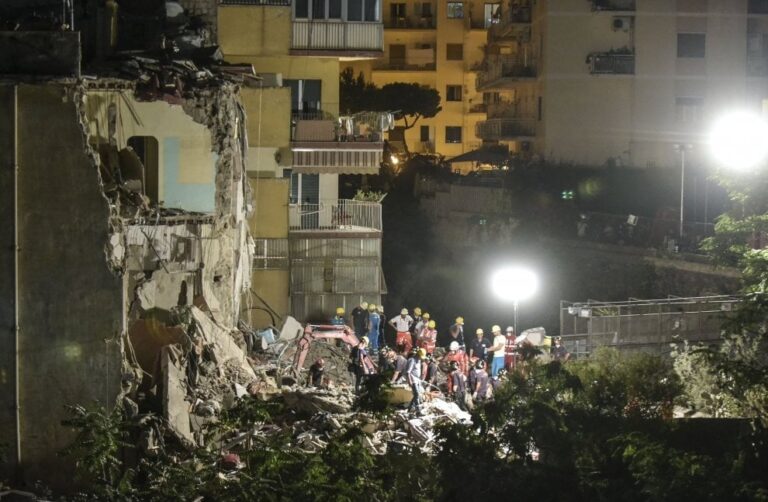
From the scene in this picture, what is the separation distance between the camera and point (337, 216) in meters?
40.2

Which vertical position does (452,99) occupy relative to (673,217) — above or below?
above

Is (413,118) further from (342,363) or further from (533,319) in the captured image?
(342,363)

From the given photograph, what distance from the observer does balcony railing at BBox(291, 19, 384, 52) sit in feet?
128

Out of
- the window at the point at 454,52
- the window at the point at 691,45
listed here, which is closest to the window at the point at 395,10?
the window at the point at 454,52

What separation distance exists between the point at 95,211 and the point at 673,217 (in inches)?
Answer: 1190

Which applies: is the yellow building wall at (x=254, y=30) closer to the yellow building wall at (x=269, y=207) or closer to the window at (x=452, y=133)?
the yellow building wall at (x=269, y=207)

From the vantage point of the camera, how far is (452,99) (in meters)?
70.7

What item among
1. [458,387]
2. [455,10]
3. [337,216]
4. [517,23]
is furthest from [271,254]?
[455,10]

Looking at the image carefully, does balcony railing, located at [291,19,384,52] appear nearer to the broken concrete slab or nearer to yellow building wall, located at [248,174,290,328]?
yellow building wall, located at [248,174,290,328]

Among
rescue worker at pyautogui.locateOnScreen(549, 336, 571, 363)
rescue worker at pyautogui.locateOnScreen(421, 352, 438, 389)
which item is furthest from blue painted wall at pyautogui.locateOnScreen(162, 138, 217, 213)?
rescue worker at pyautogui.locateOnScreen(549, 336, 571, 363)

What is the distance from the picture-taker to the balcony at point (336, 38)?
39.0 m

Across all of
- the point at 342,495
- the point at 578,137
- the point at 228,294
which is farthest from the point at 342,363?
the point at 578,137

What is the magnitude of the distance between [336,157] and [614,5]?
19583 mm

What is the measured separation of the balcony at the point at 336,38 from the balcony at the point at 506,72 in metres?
18.8
